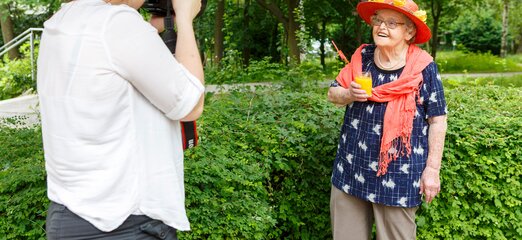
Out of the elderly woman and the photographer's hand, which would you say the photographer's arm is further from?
the elderly woman

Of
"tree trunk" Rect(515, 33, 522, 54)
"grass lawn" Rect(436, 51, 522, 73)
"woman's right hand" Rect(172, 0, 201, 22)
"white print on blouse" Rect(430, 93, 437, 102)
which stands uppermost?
"woman's right hand" Rect(172, 0, 201, 22)

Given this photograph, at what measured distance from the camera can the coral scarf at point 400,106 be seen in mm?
2770

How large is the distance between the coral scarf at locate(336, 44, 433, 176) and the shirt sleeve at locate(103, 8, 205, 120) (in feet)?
4.64

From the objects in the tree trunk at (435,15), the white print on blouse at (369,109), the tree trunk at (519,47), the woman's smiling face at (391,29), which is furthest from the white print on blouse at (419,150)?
the tree trunk at (519,47)

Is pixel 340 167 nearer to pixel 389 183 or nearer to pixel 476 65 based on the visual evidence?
pixel 389 183

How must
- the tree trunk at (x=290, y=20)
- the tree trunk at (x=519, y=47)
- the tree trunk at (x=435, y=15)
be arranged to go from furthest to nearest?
1. the tree trunk at (x=519, y=47)
2. the tree trunk at (x=435, y=15)
3. the tree trunk at (x=290, y=20)

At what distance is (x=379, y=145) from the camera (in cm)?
284

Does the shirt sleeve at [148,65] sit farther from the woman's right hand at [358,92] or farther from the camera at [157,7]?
the woman's right hand at [358,92]

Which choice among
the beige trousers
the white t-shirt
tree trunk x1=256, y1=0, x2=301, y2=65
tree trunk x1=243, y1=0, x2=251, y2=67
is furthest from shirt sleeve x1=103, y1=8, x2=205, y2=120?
tree trunk x1=243, y1=0, x2=251, y2=67

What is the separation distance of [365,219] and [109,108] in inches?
75.6

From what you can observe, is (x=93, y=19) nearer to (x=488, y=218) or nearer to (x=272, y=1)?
(x=488, y=218)

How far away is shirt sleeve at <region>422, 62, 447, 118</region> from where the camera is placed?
9.12 ft

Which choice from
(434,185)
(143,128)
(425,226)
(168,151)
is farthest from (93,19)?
(425,226)

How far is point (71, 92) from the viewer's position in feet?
5.11
